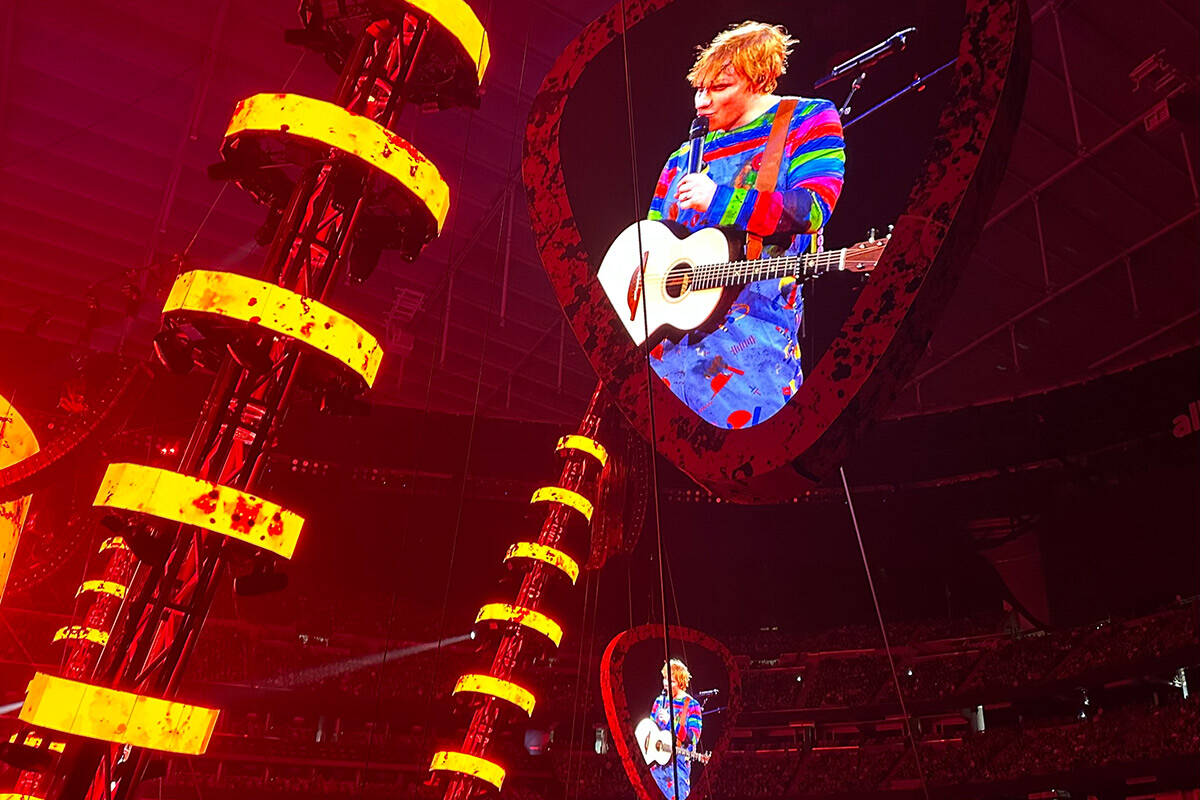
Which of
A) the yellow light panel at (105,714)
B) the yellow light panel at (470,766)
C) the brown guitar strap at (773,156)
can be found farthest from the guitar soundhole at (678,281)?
the yellow light panel at (470,766)

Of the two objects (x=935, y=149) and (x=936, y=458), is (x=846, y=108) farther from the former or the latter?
(x=936, y=458)

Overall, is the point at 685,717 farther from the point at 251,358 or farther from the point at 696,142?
the point at 696,142

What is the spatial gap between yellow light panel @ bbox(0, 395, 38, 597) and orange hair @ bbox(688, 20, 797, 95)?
7.35 metres

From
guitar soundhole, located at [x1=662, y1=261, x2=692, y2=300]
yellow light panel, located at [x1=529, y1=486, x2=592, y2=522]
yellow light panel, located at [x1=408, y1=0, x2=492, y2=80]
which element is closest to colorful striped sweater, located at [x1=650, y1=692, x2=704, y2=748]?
yellow light panel, located at [x1=529, y1=486, x2=592, y2=522]

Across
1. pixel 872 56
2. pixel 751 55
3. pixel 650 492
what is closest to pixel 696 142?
pixel 751 55

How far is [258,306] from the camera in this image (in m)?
4.38

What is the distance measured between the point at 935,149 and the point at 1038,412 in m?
22.7

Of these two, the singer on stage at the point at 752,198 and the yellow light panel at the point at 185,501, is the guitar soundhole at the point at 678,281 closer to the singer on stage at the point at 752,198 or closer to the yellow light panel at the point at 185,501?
the singer on stage at the point at 752,198

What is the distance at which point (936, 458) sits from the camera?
24875mm

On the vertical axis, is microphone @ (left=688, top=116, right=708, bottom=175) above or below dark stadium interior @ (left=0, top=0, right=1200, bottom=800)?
below

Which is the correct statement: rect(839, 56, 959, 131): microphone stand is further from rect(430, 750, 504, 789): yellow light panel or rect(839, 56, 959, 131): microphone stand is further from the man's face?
rect(430, 750, 504, 789): yellow light panel

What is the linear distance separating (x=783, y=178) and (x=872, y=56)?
0.43 meters

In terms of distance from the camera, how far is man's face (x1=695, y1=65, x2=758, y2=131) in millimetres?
3219

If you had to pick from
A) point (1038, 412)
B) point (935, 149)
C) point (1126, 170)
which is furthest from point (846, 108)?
point (1038, 412)
